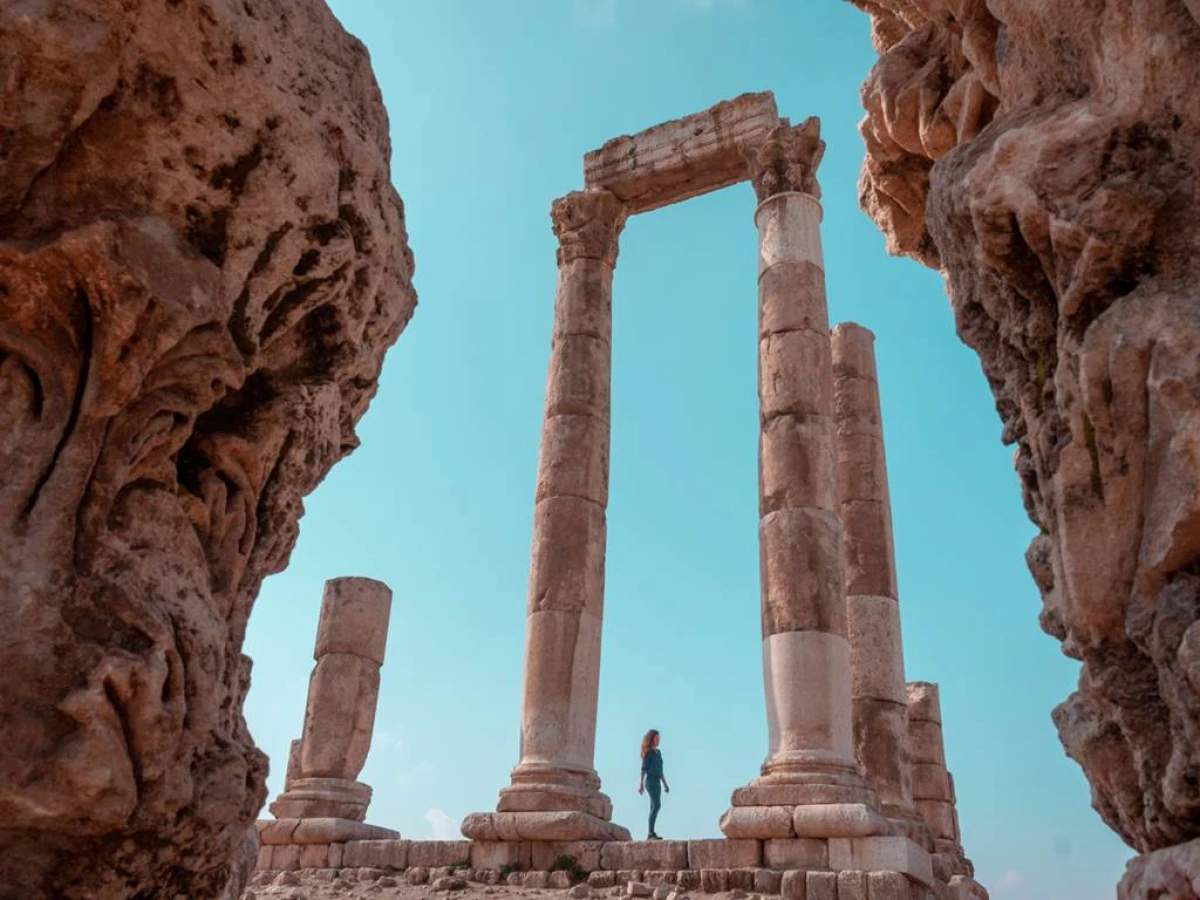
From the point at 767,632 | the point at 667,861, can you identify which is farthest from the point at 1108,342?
the point at 767,632

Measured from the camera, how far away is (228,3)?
2697 mm

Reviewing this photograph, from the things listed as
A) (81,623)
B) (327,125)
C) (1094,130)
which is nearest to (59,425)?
(81,623)

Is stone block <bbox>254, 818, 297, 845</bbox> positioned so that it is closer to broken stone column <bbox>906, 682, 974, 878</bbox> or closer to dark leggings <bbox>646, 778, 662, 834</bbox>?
dark leggings <bbox>646, 778, 662, 834</bbox>

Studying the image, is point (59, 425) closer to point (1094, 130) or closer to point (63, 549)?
point (63, 549)

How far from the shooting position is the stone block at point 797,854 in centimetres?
951

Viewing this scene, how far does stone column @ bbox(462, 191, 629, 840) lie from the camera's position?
11.3m

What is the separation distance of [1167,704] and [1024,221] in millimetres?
1044

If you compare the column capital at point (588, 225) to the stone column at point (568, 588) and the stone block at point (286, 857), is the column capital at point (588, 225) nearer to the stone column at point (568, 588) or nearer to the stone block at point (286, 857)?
the stone column at point (568, 588)

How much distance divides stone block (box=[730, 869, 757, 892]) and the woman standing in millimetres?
4084

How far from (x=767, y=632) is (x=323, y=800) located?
19.8 feet

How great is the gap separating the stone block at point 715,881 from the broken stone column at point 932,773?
20.3 ft

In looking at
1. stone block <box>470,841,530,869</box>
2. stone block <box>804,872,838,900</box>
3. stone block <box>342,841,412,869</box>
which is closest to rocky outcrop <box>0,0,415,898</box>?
stone block <box>804,872,838,900</box>

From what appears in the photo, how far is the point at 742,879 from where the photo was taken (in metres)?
9.46

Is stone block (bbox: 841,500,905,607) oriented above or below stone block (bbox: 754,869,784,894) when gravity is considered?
above
